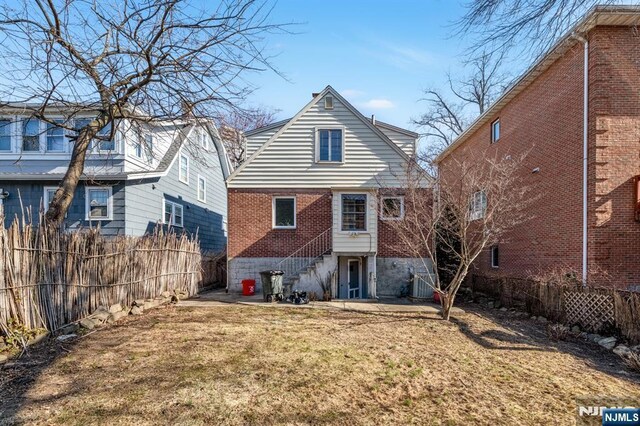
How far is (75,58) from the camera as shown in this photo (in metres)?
7.18

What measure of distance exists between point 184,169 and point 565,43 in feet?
49.6

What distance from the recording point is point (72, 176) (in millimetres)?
8203

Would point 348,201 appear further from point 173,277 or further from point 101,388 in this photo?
point 101,388

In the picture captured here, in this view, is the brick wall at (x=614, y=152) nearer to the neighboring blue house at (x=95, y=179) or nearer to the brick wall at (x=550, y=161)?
the brick wall at (x=550, y=161)

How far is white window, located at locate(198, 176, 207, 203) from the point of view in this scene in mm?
19141

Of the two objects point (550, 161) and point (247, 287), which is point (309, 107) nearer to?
point (247, 287)

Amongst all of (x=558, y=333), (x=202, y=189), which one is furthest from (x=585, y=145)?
(x=202, y=189)

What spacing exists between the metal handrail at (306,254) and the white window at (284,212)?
95cm

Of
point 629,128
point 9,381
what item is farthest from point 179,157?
point 629,128

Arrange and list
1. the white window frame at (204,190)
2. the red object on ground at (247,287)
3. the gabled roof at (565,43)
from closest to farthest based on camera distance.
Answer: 1. the gabled roof at (565,43)
2. the red object on ground at (247,287)
3. the white window frame at (204,190)

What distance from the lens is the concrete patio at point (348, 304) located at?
1042cm

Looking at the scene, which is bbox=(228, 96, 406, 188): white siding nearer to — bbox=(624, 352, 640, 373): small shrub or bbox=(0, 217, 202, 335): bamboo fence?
bbox=(0, 217, 202, 335): bamboo fence

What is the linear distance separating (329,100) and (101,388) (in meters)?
11.5
